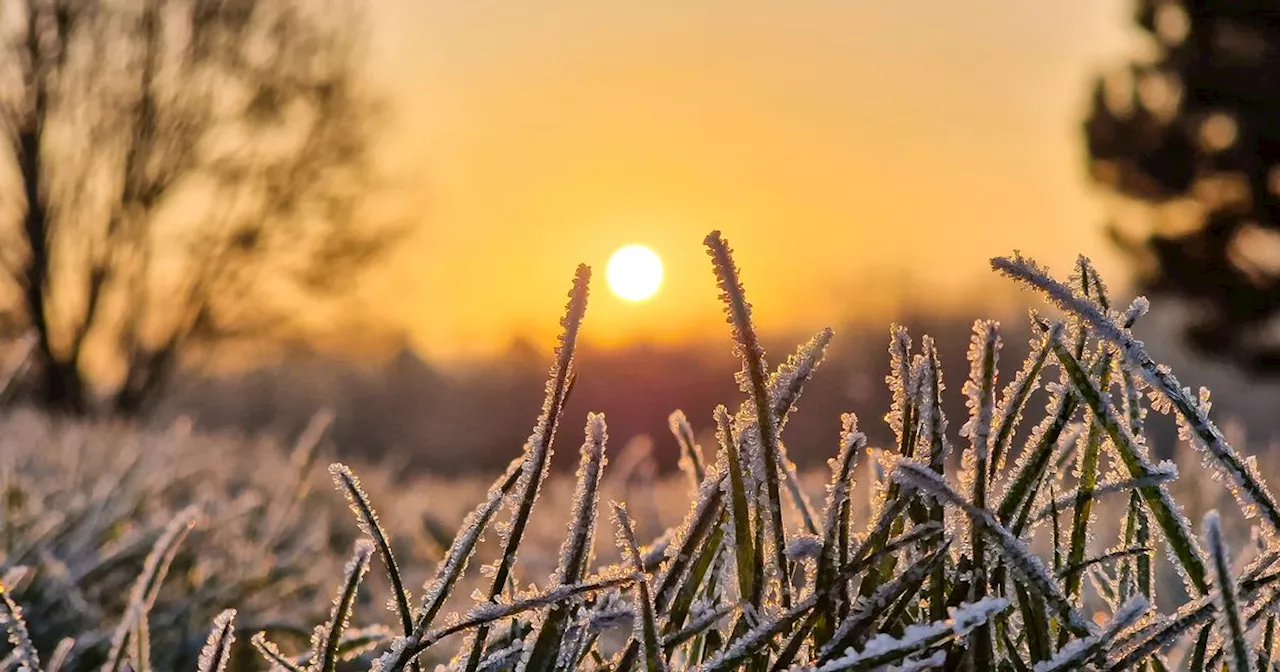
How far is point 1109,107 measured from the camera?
69.8ft

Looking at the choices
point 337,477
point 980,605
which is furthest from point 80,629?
point 980,605

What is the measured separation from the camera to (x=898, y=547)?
76 cm

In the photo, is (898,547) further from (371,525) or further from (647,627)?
(371,525)

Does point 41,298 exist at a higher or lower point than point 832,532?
higher

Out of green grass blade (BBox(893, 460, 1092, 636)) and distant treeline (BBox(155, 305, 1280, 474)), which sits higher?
distant treeline (BBox(155, 305, 1280, 474))

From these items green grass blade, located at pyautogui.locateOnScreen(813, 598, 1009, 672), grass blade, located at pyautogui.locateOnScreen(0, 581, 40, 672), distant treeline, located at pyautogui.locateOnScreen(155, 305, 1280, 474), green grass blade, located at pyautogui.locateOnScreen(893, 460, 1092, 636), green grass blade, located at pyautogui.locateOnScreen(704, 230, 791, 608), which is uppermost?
distant treeline, located at pyautogui.locateOnScreen(155, 305, 1280, 474)

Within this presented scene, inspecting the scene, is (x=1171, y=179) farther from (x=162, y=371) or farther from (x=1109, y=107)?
(x=162, y=371)

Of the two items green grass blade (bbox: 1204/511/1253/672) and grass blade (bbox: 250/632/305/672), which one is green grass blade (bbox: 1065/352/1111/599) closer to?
green grass blade (bbox: 1204/511/1253/672)

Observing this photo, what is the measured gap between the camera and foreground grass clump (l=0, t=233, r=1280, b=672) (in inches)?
27.7

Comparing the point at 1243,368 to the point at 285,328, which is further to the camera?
the point at 1243,368

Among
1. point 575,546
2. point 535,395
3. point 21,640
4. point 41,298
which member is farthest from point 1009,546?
point 535,395

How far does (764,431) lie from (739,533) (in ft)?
0.27

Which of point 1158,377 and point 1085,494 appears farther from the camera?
point 1085,494

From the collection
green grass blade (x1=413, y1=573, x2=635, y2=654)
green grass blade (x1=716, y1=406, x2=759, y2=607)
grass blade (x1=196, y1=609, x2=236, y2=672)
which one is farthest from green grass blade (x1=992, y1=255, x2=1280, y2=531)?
grass blade (x1=196, y1=609, x2=236, y2=672)
